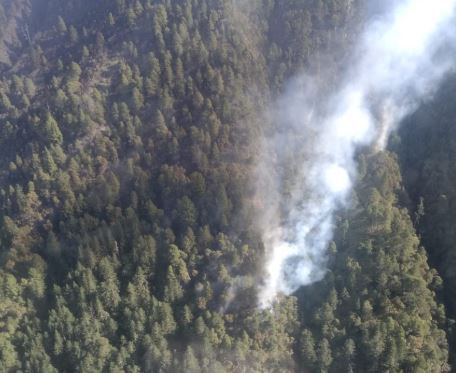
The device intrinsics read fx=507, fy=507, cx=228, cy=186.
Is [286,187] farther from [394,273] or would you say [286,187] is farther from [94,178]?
[94,178]

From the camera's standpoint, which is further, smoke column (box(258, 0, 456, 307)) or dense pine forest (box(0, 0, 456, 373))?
smoke column (box(258, 0, 456, 307))

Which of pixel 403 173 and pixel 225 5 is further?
pixel 225 5

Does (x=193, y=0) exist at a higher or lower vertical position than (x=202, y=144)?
higher

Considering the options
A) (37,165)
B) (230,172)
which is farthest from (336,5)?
(37,165)

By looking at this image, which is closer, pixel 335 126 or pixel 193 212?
pixel 193 212

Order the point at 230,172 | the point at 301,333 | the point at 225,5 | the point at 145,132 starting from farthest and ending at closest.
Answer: the point at 225,5 → the point at 145,132 → the point at 230,172 → the point at 301,333
